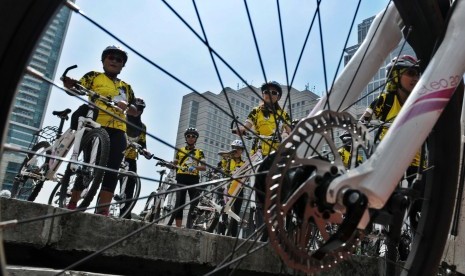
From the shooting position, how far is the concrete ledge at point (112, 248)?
2148mm

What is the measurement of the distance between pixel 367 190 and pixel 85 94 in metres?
3.30

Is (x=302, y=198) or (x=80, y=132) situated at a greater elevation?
(x=80, y=132)

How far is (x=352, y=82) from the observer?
1764 mm

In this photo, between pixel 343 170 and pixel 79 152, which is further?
pixel 79 152

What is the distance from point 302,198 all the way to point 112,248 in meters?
1.37

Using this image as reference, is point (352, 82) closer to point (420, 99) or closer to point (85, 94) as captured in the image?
point (420, 99)

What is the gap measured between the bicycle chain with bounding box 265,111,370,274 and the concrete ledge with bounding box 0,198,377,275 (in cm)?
77

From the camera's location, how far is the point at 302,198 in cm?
137

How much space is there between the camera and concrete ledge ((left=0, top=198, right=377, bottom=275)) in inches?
84.6

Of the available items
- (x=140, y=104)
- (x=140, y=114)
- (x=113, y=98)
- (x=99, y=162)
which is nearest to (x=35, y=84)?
(x=99, y=162)

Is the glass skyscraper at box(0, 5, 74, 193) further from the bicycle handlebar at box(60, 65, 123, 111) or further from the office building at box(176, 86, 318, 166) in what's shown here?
the office building at box(176, 86, 318, 166)

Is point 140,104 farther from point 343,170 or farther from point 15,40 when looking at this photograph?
point 15,40

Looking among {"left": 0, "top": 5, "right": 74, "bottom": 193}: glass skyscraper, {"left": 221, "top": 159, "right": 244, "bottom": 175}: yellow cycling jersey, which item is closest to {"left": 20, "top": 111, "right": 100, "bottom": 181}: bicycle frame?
{"left": 0, "top": 5, "right": 74, "bottom": 193}: glass skyscraper

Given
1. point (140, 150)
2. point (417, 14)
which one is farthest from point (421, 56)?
point (140, 150)
